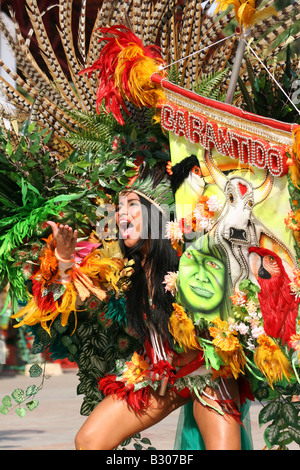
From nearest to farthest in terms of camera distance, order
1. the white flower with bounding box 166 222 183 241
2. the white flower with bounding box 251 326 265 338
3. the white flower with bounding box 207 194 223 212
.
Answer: the white flower with bounding box 251 326 265 338 → the white flower with bounding box 207 194 223 212 → the white flower with bounding box 166 222 183 241

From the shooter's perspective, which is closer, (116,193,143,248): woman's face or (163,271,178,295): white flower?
(163,271,178,295): white flower

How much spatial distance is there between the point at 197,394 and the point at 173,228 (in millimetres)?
619

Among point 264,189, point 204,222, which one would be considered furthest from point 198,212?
point 264,189

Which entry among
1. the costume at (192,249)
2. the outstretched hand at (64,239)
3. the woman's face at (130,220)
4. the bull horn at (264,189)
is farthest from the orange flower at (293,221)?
the outstretched hand at (64,239)

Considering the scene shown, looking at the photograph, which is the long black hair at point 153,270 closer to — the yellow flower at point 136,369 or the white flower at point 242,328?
the yellow flower at point 136,369

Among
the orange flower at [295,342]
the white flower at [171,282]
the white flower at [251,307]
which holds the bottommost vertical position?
the orange flower at [295,342]

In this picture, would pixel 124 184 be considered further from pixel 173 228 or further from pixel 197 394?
pixel 197 394

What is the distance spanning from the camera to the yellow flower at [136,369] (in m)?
3.00

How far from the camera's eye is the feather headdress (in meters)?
2.86

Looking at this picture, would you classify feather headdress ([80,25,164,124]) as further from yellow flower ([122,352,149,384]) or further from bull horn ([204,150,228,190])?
yellow flower ([122,352,149,384])

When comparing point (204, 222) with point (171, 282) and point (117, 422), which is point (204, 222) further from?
point (117, 422)

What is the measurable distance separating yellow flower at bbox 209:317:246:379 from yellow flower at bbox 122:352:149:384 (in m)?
0.41

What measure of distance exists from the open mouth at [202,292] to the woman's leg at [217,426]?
373 mm

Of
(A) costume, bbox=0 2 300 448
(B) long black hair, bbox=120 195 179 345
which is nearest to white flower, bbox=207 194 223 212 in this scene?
(A) costume, bbox=0 2 300 448
